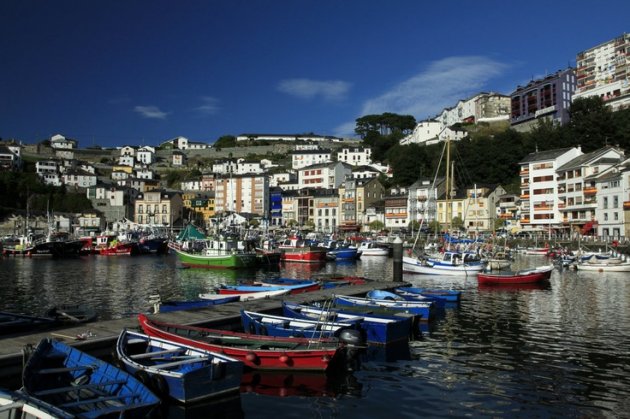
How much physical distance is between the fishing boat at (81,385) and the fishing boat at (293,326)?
7.09 meters

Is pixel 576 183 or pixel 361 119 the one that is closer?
pixel 576 183

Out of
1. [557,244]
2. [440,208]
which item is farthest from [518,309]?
[440,208]

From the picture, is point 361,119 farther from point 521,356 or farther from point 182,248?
point 521,356

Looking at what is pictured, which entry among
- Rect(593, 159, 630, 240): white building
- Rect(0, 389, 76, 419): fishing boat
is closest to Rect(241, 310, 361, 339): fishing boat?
Rect(0, 389, 76, 419): fishing boat

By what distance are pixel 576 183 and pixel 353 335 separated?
247 ft

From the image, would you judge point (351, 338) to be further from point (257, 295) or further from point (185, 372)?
point (257, 295)

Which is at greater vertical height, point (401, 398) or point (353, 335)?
point (353, 335)

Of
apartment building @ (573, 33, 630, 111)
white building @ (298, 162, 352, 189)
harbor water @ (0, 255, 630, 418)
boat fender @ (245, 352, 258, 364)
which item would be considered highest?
apartment building @ (573, 33, 630, 111)

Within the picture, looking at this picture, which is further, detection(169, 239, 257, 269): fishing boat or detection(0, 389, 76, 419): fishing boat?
detection(169, 239, 257, 269): fishing boat

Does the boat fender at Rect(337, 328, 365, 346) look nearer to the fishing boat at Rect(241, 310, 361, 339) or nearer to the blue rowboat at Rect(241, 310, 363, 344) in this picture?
the blue rowboat at Rect(241, 310, 363, 344)

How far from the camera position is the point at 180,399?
44.2ft

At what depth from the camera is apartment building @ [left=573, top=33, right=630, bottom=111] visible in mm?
116812

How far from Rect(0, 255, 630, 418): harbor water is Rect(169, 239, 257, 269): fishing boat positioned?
739 inches

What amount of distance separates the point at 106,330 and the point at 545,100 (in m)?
130
